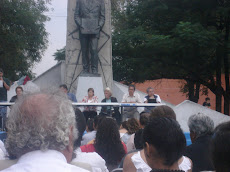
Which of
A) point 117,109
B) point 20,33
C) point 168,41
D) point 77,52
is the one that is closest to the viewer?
point 117,109

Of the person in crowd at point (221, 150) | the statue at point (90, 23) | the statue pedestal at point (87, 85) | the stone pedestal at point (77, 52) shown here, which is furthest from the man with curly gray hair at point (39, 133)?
the stone pedestal at point (77, 52)

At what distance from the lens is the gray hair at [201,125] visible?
374 centimetres

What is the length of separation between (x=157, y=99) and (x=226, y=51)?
5.66 metres

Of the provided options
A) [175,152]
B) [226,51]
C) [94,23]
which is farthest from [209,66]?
[175,152]

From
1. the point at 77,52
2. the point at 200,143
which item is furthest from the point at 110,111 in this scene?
the point at 200,143

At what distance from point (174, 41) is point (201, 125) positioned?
1010 cm

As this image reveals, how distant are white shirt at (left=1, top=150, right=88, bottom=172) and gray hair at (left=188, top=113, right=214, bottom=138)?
93.7 inches

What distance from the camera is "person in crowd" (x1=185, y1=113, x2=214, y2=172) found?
3.51 meters

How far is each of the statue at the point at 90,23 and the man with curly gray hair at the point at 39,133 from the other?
1040 centimetres

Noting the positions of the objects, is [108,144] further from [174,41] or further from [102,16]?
[174,41]

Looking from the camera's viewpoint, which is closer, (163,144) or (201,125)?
(163,144)

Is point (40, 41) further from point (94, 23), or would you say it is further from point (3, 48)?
point (94, 23)

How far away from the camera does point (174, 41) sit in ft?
44.5

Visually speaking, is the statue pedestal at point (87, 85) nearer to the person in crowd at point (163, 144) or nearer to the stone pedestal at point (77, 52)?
the stone pedestal at point (77, 52)
